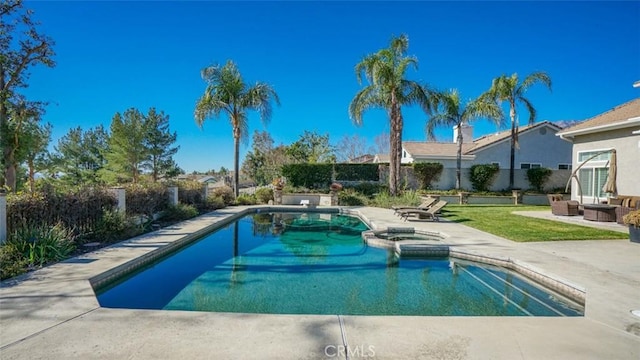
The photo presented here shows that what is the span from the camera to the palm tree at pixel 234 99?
64.5 feet

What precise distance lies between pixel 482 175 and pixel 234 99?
17629mm

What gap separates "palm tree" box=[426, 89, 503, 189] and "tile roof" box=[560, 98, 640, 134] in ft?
19.8

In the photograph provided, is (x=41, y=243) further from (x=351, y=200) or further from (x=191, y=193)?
(x=351, y=200)

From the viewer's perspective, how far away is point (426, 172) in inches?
915

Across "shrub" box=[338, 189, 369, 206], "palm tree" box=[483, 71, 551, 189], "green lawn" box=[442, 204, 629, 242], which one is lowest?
"green lawn" box=[442, 204, 629, 242]

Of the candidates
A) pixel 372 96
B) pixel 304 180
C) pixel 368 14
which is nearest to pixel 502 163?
pixel 372 96

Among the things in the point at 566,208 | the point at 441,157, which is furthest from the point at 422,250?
the point at 441,157

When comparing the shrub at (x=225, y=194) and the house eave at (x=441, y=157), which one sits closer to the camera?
the shrub at (x=225, y=194)

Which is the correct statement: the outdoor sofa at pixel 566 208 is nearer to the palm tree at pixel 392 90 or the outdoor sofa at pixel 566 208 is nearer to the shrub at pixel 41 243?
the palm tree at pixel 392 90

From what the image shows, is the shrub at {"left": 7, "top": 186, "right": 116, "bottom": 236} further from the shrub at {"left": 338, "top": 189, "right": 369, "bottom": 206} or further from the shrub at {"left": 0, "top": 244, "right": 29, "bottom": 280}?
the shrub at {"left": 338, "top": 189, "right": 369, "bottom": 206}

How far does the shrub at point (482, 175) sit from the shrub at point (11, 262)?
2395 cm

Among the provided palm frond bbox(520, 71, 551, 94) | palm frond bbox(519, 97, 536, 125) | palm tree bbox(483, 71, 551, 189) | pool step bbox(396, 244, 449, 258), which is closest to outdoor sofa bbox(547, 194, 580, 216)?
pool step bbox(396, 244, 449, 258)

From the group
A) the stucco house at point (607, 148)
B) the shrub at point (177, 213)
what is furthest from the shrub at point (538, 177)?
the shrub at point (177, 213)

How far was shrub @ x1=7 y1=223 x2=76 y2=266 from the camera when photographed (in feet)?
21.3
